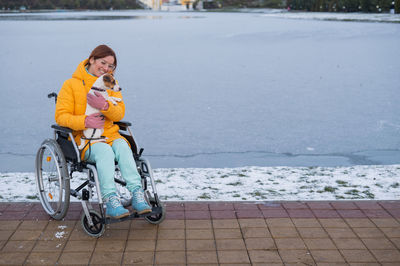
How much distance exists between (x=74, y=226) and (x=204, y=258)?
36.3 inches

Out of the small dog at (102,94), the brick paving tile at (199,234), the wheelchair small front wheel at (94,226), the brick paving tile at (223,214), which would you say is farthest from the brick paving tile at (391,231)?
the small dog at (102,94)

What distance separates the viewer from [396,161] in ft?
15.7

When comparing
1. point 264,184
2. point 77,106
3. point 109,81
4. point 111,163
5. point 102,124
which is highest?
point 109,81

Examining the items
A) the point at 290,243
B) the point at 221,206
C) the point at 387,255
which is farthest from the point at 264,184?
the point at 387,255

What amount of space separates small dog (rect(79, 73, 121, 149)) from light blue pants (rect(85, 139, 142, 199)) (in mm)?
53

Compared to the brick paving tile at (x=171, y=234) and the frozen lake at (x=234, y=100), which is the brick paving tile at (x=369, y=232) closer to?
the brick paving tile at (x=171, y=234)

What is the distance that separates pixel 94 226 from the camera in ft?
9.42

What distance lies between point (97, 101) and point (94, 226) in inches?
29.9

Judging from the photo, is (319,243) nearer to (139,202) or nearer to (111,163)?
(139,202)

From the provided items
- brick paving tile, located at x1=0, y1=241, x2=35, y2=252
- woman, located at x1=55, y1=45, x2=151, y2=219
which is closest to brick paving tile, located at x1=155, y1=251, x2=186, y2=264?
woman, located at x1=55, y1=45, x2=151, y2=219

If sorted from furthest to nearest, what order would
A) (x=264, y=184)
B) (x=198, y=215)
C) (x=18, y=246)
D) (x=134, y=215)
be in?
(x=264, y=184), (x=198, y=215), (x=134, y=215), (x=18, y=246)

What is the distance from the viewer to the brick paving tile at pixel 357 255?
260cm

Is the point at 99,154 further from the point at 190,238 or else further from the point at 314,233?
the point at 314,233

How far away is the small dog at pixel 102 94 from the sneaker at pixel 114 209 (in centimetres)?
39
